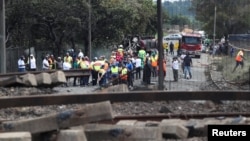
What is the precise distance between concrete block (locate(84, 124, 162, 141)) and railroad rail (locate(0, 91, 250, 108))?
171 cm

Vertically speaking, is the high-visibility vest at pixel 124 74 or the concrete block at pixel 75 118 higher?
the concrete block at pixel 75 118

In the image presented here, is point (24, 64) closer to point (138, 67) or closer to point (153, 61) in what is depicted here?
point (138, 67)

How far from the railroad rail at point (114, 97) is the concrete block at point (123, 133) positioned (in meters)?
1.71

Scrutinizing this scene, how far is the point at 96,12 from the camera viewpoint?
148 feet

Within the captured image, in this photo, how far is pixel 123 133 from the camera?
338 inches

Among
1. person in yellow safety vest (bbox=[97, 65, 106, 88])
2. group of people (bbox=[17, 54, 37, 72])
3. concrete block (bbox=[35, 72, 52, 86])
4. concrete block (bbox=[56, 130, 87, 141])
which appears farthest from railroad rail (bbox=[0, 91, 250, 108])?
group of people (bbox=[17, 54, 37, 72])

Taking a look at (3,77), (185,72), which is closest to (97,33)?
(185,72)

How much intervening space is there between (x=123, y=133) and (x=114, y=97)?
2.26 meters

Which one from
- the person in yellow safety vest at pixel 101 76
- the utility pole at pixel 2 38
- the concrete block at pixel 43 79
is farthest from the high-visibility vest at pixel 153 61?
the concrete block at pixel 43 79

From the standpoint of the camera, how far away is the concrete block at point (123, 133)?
849 cm

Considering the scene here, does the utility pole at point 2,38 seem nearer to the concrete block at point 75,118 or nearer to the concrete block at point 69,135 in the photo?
the concrete block at point 75,118

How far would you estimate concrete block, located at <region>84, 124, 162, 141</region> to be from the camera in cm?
849

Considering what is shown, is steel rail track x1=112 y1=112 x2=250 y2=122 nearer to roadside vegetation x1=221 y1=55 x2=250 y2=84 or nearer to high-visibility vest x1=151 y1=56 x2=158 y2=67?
roadside vegetation x1=221 y1=55 x2=250 y2=84

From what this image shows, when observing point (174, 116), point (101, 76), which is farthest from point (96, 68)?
point (174, 116)
